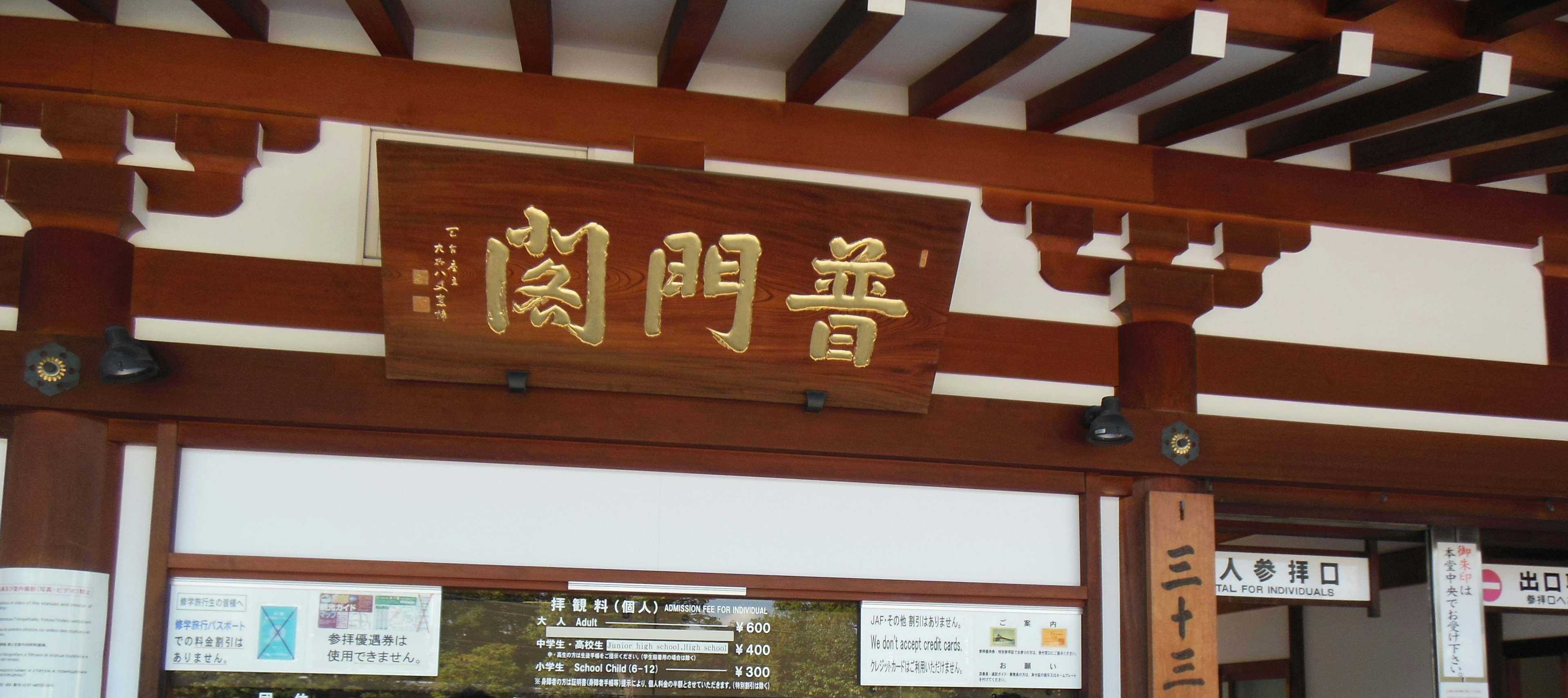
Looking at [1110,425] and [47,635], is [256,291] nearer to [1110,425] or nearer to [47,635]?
[47,635]

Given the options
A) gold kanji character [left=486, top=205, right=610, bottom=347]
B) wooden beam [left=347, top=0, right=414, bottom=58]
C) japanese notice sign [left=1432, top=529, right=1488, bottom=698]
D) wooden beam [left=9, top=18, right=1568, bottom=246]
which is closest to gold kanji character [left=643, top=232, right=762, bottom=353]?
gold kanji character [left=486, top=205, right=610, bottom=347]

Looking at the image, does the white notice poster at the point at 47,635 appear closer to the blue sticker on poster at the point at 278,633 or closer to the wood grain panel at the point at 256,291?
the blue sticker on poster at the point at 278,633

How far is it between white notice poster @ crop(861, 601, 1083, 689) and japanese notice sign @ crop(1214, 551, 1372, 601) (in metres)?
0.80

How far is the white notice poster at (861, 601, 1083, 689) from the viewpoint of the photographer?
13.3 ft

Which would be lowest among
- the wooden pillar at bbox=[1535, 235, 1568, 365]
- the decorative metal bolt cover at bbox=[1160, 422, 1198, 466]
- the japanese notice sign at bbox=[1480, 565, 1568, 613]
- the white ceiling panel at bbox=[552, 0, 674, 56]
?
the japanese notice sign at bbox=[1480, 565, 1568, 613]

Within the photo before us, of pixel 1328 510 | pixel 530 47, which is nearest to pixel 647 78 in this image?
pixel 530 47

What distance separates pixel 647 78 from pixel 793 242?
84 centimetres

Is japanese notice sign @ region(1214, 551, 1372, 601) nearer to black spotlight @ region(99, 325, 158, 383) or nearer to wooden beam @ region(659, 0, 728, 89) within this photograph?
wooden beam @ region(659, 0, 728, 89)

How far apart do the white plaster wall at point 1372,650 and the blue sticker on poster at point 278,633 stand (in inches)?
211

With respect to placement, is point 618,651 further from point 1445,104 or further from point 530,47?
point 1445,104

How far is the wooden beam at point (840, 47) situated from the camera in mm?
3439

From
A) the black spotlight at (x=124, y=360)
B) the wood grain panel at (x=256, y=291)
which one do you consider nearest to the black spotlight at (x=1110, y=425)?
the wood grain panel at (x=256, y=291)

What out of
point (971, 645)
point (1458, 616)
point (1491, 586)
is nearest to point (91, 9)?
point (971, 645)

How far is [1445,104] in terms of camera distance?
3.88m
